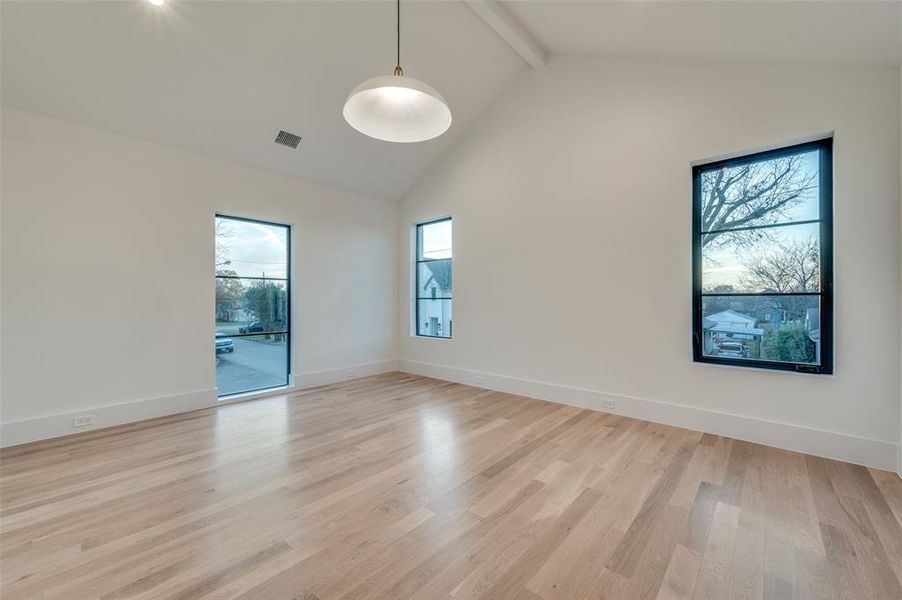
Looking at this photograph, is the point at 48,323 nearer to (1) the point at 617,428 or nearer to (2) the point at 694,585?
(2) the point at 694,585

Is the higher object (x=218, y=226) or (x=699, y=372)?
(x=218, y=226)

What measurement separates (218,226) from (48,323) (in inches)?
72.9

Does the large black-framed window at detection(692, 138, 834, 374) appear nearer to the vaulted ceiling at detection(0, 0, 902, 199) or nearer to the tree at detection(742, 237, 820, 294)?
the tree at detection(742, 237, 820, 294)

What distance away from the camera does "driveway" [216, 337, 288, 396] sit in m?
4.65

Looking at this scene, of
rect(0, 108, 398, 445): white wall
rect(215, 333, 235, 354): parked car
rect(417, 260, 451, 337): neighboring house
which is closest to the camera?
rect(0, 108, 398, 445): white wall

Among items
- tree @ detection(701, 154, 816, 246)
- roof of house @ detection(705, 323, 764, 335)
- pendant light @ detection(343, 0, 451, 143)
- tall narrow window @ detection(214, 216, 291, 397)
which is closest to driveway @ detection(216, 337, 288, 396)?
tall narrow window @ detection(214, 216, 291, 397)

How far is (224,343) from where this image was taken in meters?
4.63

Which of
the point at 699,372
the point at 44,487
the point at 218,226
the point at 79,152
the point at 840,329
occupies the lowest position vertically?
the point at 44,487

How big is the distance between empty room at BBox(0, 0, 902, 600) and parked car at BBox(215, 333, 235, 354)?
0.11 ft

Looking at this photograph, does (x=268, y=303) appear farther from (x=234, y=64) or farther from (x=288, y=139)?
(x=234, y=64)

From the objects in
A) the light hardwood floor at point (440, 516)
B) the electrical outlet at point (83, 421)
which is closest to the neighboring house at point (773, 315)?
the light hardwood floor at point (440, 516)

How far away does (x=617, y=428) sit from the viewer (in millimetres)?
3652

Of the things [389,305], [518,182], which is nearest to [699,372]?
[518,182]

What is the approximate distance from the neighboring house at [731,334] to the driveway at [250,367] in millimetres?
5221
